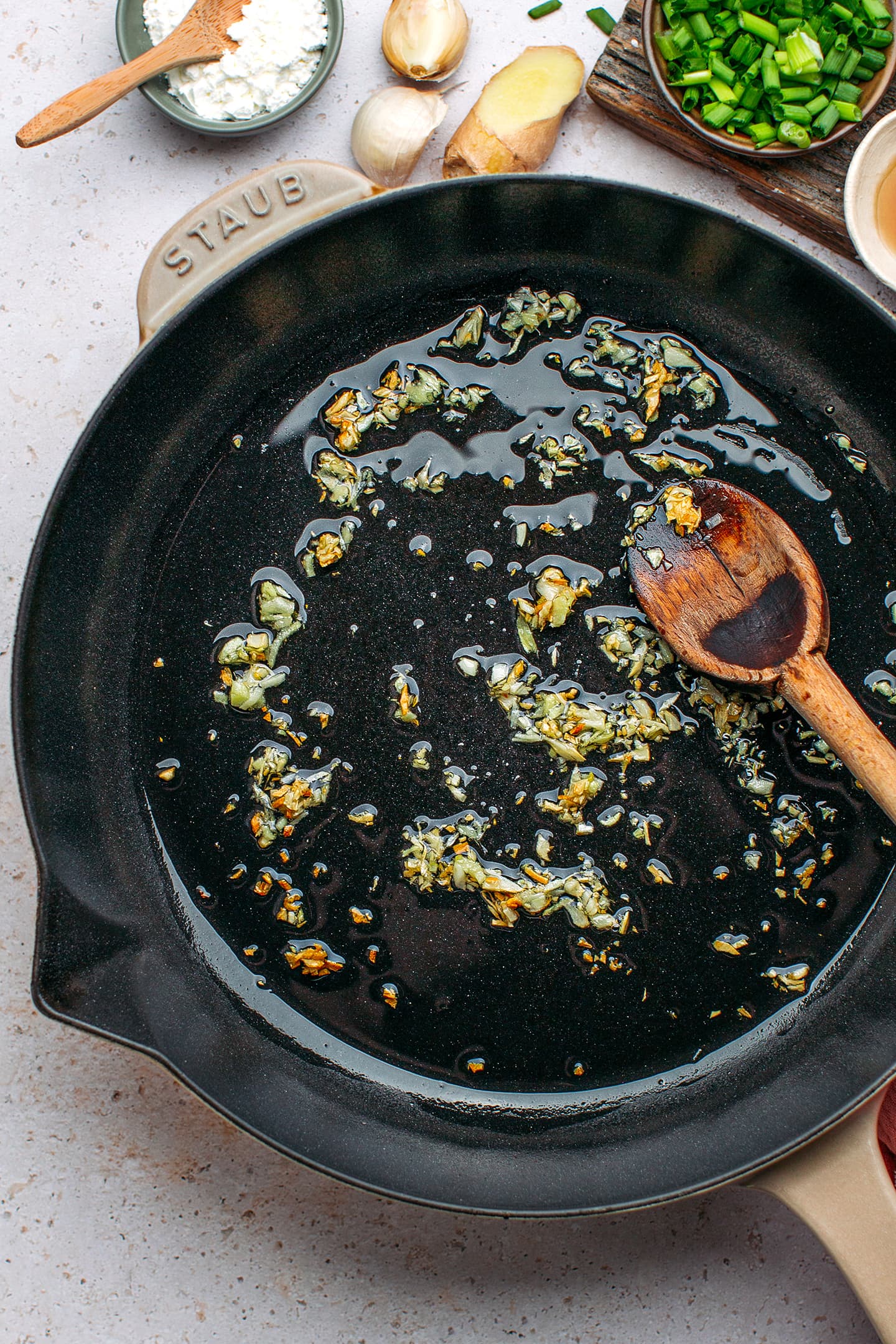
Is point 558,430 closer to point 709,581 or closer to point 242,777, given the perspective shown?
point 709,581

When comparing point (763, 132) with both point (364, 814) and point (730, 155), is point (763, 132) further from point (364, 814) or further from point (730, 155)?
point (364, 814)

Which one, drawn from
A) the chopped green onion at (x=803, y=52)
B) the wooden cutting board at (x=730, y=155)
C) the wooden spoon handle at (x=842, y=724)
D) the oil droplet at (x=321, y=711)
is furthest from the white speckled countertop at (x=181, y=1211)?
the wooden spoon handle at (x=842, y=724)

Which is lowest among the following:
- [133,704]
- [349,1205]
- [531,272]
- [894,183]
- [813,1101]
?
[349,1205]

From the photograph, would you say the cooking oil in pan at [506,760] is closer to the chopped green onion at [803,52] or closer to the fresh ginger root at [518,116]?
the fresh ginger root at [518,116]

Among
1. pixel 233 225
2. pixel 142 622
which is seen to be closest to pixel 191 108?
pixel 233 225

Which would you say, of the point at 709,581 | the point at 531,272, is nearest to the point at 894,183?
the point at 531,272

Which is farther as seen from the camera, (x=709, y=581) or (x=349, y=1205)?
(x=349, y=1205)

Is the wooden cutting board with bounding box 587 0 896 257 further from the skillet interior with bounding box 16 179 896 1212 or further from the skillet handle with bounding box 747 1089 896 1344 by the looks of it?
the skillet handle with bounding box 747 1089 896 1344

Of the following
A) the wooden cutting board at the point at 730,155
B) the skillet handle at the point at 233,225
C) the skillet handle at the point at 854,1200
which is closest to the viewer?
the skillet handle at the point at 854,1200
